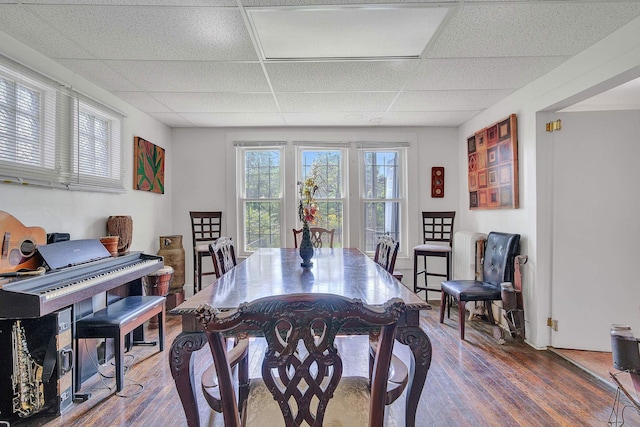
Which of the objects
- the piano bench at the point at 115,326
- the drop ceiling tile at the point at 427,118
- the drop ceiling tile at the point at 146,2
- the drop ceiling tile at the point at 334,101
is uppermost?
the drop ceiling tile at the point at 427,118

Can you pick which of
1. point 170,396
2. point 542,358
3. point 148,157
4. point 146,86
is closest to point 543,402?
point 542,358

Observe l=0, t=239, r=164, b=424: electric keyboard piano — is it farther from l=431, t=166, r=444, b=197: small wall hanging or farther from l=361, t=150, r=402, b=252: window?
l=431, t=166, r=444, b=197: small wall hanging

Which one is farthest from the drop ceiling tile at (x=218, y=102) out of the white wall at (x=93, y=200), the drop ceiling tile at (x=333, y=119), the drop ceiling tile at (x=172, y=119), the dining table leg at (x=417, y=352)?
the dining table leg at (x=417, y=352)

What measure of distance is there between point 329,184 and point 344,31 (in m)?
2.72

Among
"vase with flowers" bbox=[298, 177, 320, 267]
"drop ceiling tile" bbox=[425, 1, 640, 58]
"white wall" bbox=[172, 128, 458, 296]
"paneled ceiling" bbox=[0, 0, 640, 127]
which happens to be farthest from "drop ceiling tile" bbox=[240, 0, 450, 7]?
"white wall" bbox=[172, 128, 458, 296]

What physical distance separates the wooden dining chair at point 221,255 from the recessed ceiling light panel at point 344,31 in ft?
4.71

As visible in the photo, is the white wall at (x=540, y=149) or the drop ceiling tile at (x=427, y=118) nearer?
the white wall at (x=540, y=149)

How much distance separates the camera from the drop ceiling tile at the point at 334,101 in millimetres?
3361

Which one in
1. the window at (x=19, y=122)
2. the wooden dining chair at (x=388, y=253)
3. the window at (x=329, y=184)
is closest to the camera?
the window at (x=19, y=122)

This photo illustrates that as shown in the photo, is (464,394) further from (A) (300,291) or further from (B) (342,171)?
(B) (342,171)

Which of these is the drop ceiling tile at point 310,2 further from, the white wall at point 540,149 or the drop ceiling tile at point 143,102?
the drop ceiling tile at point 143,102

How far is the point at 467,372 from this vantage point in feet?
8.22

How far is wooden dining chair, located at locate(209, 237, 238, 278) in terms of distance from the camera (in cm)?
233

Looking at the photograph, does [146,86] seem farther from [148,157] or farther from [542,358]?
Result: [542,358]
